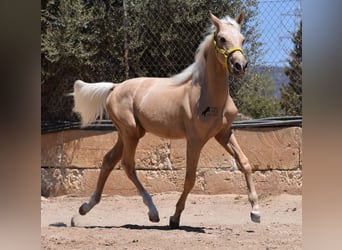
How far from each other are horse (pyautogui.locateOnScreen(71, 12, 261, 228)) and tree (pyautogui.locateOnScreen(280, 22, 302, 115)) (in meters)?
1.69

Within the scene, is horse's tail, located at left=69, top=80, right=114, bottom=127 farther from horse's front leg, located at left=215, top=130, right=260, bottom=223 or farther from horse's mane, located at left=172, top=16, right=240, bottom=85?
horse's front leg, located at left=215, top=130, right=260, bottom=223

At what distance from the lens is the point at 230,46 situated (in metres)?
5.35

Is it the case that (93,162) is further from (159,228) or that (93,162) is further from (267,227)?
(267,227)

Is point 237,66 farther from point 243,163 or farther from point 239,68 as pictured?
point 243,163

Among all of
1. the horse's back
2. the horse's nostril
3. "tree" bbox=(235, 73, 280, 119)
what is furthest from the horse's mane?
"tree" bbox=(235, 73, 280, 119)

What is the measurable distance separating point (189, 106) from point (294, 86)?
280 cm

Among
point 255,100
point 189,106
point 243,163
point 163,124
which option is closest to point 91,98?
point 163,124

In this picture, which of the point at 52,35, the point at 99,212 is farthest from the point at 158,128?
the point at 52,35

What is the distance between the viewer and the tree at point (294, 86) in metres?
7.36

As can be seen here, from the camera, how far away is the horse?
552 cm

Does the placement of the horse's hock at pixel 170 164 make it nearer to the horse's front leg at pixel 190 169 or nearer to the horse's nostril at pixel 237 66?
the horse's front leg at pixel 190 169
